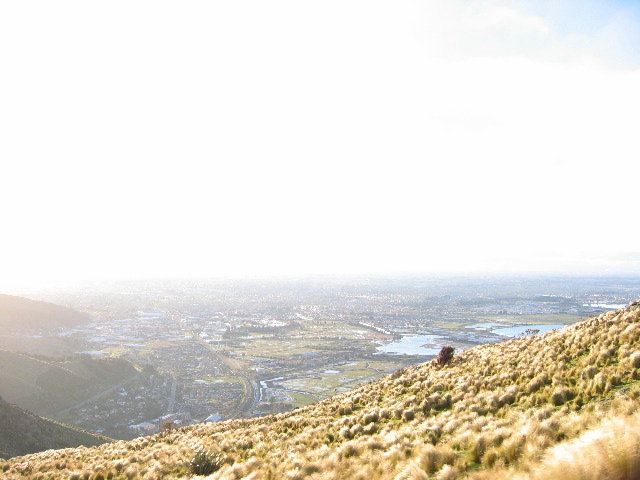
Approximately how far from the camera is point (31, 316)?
108750 mm

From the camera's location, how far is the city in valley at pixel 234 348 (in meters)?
56.5

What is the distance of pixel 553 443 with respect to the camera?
6938 millimetres

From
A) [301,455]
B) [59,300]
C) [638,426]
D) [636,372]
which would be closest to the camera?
[638,426]

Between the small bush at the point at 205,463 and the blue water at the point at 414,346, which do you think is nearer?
the small bush at the point at 205,463

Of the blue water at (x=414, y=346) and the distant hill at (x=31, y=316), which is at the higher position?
the distant hill at (x=31, y=316)

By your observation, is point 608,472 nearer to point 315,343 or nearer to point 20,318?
point 315,343

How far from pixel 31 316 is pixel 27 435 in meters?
103

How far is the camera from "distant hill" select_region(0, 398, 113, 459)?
24766 millimetres

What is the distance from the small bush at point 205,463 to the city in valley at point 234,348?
10513mm

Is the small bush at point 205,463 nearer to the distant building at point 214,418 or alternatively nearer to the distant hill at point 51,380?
the distant building at point 214,418

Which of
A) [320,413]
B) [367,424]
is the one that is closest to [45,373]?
[320,413]

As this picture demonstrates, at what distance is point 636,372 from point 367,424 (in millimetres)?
8282

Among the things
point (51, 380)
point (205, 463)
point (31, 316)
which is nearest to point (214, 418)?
point (51, 380)

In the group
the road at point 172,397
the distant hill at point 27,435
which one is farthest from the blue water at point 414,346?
the distant hill at point 27,435
